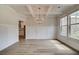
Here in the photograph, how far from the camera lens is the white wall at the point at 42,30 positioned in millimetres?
14906

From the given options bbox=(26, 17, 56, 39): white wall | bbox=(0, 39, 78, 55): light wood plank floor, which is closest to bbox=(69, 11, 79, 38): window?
bbox=(0, 39, 78, 55): light wood plank floor

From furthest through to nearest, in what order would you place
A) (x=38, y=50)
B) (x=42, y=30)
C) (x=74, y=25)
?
(x=42, y=30)
(x=74, y=25)
(x=38, y=50)

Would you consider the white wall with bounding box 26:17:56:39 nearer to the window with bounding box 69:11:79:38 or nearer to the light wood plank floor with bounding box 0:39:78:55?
the window with bounding box 69:11:79:38

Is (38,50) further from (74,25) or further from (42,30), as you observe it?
(42,30)

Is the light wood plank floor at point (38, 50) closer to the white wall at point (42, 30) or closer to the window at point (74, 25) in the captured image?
the window at point (74, 25)

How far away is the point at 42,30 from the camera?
49.2 feet

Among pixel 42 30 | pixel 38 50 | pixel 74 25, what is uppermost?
pixel 74 25

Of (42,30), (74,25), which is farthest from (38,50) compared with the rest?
(42,30)
